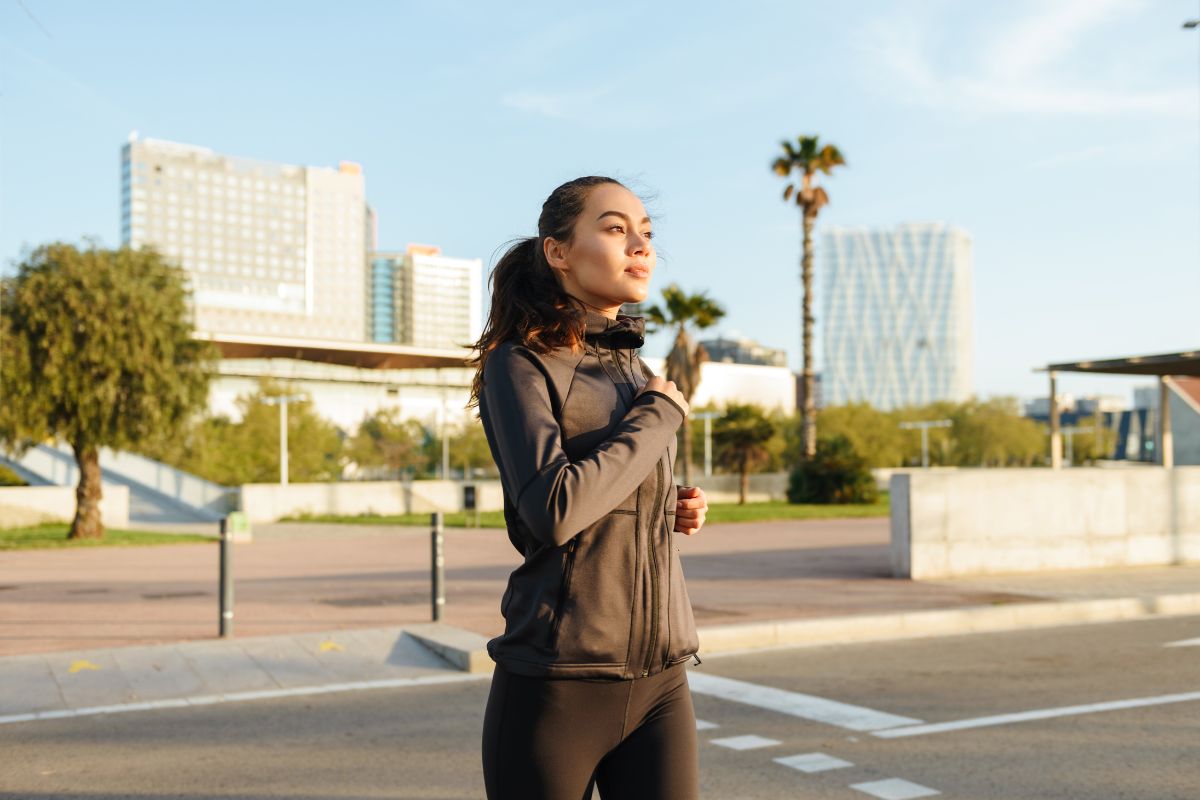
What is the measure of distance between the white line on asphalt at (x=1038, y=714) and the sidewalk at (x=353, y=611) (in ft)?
9.63

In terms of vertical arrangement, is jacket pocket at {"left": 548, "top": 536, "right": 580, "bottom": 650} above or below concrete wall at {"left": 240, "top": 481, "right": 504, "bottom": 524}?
above

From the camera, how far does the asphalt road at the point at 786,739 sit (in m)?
5.18

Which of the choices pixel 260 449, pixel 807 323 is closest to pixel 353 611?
pixel 807 323

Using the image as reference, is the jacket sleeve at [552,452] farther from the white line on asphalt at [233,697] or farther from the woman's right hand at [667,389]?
the white line on asphalt at [233,697]

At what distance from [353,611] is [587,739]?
986 centimetres

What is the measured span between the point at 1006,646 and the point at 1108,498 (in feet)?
20.8

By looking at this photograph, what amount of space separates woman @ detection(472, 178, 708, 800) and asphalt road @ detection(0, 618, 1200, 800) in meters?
3.11

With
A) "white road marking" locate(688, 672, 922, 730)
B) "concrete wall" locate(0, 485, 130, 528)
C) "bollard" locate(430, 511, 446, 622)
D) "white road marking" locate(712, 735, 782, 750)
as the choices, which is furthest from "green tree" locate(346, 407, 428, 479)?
"white road marking" locate(712, 735, 782, 750)

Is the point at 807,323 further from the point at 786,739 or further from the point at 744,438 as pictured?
the point at 786,739

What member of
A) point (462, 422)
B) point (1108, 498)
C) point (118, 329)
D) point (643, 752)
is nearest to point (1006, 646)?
point (1108, 498)

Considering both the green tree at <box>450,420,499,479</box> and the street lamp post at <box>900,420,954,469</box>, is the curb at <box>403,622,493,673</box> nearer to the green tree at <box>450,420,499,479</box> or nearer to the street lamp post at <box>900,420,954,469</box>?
the green tree at <box>450,420,499,479</box>

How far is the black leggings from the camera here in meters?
2.11

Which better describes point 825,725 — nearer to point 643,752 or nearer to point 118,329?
point 643,752

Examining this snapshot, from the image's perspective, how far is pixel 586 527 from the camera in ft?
6.71
